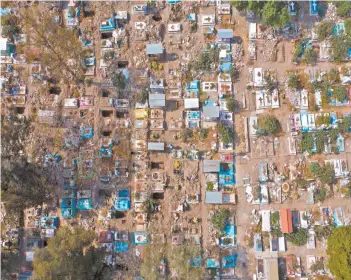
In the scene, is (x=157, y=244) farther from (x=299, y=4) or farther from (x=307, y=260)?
(x=299, y=4)

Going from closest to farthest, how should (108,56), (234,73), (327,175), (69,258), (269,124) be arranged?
1. (69,258)
2. (327,175)
3. (269,124)
4. (234,73)
5. (108,56)

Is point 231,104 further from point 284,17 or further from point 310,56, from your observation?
point 284,17

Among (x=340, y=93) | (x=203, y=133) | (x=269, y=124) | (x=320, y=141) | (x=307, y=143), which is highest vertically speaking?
(x=340, y=93)

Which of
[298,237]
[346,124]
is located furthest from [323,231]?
[346,124]

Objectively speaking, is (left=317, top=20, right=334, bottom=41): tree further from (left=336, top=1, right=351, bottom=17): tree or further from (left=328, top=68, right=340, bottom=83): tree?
(left=328, top=68, right=340, bottom=83): tree

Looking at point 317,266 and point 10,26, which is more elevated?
point 10,26

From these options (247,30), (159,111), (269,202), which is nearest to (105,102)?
(159,111)

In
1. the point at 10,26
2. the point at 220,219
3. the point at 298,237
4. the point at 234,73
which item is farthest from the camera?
the point at 10,26
